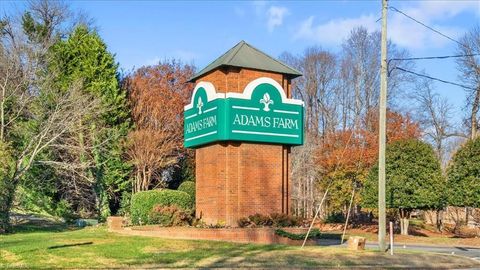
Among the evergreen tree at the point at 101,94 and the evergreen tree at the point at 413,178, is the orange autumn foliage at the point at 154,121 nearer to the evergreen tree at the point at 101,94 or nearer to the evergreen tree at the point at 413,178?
the evergreen tree at the point at 101,94

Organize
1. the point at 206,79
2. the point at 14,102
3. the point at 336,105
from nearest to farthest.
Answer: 1. the point at 206,79
2. the point at 14,102
3. the point at 336,105

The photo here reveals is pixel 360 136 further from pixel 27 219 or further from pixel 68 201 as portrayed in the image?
pixel 27 219

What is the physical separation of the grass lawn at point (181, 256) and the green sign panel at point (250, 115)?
499cm

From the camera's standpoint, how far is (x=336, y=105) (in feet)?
186

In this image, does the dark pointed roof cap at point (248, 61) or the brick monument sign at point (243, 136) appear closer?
the brick monument sign at point (243, 136)

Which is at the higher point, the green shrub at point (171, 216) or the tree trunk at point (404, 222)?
the green shrub at point (171, 216)

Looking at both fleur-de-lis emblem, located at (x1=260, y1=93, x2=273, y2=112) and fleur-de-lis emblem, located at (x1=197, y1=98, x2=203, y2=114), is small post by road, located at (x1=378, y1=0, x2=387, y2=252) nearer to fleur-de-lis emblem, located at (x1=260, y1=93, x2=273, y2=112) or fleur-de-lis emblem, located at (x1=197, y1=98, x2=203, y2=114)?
fleur-de-lis emblem, located at (x1=260, y1=93, x2=273, y2=112)

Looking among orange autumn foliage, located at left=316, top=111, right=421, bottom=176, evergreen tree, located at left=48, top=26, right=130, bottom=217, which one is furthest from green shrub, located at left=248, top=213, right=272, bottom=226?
orange autumn foliage, located at left=316, top=111, right=421, bottom=176

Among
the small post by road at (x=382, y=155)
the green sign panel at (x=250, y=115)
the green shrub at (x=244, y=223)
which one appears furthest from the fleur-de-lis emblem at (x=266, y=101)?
the small post by road at (x=382, y=155)

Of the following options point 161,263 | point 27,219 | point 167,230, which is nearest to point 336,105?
point 27,219

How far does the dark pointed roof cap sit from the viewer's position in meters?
22.9

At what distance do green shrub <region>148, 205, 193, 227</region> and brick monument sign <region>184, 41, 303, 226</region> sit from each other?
774mm

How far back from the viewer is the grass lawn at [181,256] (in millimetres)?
13820

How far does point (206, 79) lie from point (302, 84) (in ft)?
115
